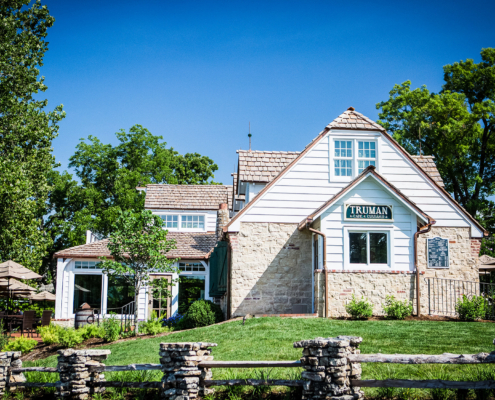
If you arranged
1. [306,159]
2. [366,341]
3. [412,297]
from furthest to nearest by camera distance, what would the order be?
[306,159]
[412,297]
[366,341]

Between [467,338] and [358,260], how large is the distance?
5.17 metres

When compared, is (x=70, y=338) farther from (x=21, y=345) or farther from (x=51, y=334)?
(x=21, y=345)

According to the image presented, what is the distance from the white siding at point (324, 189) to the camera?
17.5 meters

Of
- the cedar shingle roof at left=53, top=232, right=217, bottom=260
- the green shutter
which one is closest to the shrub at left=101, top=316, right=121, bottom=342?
the green shutter

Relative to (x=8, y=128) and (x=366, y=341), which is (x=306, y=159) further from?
(x=8, y=128)

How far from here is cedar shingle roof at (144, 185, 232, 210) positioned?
Answer: 27.7 metres

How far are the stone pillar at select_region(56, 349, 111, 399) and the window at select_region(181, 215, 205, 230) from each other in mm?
18365

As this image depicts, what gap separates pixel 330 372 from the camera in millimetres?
7613

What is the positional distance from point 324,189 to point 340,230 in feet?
7.09

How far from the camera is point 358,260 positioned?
16125 mm

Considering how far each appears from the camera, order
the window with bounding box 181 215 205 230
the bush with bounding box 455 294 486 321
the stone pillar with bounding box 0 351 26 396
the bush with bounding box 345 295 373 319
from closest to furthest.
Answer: the stone pillar with bounding box 0 351 26 396 < the bush with bounding box 455 294 486 321 < the bush with bounding box 345 295 373 319 < the window with bounding box 181 215 205 230

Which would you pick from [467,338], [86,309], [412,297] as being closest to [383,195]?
[412,297]

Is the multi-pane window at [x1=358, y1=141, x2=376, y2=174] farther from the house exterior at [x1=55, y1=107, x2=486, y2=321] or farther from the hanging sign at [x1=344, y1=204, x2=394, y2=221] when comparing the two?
the hanging sign at [x1=344, y1=204, x2=394, y2=221]

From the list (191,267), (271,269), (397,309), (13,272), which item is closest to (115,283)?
(191,267)
